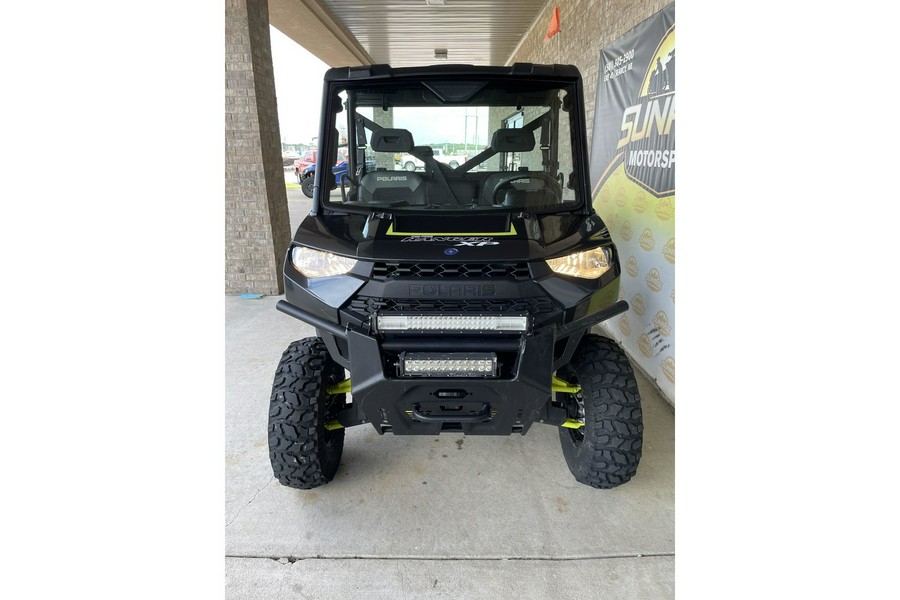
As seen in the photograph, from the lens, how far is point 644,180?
366cm

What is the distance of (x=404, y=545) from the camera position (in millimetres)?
2139

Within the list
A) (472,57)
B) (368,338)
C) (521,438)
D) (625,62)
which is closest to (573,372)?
(521,438)

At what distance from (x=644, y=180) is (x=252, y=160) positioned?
435 cm

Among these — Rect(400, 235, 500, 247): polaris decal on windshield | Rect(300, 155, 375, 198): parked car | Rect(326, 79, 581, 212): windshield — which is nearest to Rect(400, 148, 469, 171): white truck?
Rect(326, 79, 581, 212): windshield

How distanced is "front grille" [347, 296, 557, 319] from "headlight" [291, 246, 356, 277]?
0.52 ft

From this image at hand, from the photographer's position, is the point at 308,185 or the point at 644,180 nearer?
the point at 308,185

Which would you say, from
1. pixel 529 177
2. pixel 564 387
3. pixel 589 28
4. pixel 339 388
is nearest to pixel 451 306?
pixel 564 387

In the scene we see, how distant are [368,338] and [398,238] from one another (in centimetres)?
45

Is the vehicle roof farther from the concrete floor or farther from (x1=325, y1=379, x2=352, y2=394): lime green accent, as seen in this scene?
the concrete floor

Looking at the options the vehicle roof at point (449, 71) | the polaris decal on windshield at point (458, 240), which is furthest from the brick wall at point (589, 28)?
the polaris decal on windshield at point (458, 240)

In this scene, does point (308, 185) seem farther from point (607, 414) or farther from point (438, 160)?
point (607, 414)

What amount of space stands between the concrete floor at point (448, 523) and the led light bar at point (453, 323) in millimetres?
991

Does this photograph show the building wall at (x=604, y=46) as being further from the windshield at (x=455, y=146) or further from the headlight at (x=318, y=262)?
the headlight at (x=318, y=262)

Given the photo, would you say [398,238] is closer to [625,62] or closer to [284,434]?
[284,434]
